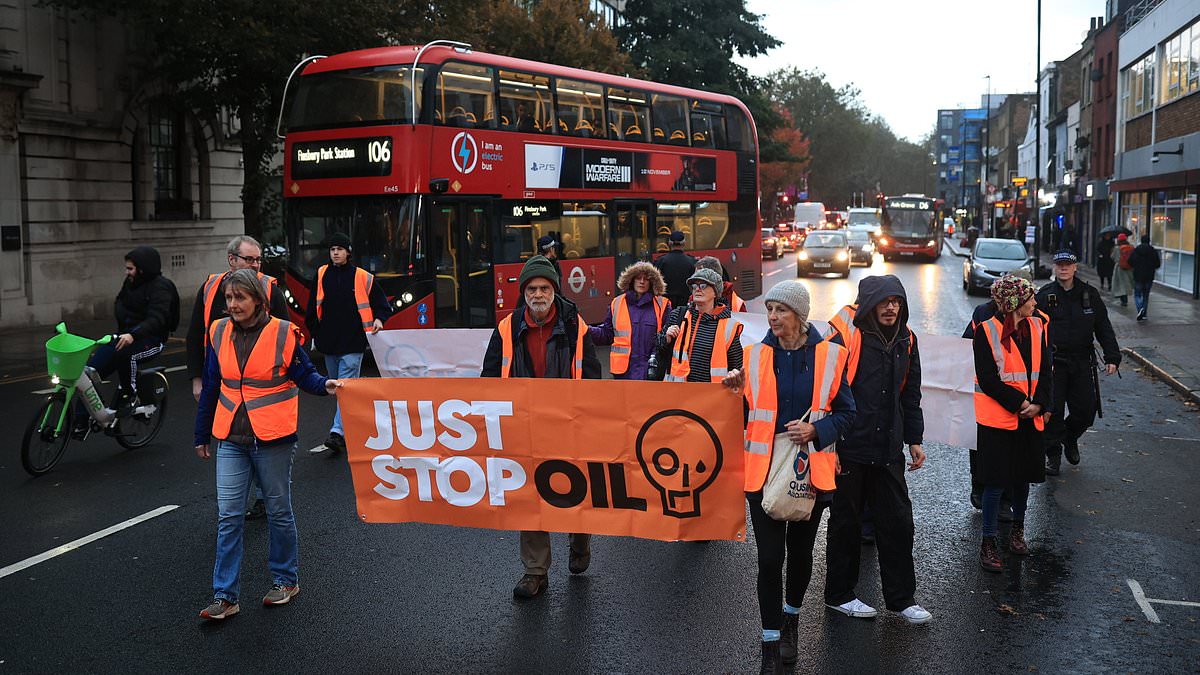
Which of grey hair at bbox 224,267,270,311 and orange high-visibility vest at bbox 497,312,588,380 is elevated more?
grey hair at bbox 224,267,270,311

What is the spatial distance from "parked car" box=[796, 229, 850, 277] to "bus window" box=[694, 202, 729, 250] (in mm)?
17326

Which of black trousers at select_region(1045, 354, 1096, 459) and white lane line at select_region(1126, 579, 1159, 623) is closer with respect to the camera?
white lane line at select_region(1126, 579, 1159, 623)

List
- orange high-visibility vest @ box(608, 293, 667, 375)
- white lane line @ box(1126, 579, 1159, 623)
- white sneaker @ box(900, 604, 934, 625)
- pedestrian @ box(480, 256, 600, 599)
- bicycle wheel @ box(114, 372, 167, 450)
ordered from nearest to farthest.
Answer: white sneaker @ box(900, 604, 934, 625)
white lane line @ box(1126, 579, 1159, 623)
pedestrian @ box(480, 256, 600, 599)
orange high-visibility vest @ box(608, 293, 667, 375)
bicycle wheel @ box(114, 372, 167, 450)

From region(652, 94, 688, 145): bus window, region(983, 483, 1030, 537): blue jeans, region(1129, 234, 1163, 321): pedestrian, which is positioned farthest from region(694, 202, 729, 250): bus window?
region(983, 483, 1030, 537): blue jeans

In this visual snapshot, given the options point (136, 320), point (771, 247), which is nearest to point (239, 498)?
point (136, 320)

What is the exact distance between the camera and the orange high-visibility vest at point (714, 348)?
7219 millimetres

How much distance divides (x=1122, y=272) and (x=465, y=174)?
17240 millimetres

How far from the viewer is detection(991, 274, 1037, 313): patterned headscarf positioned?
688cm

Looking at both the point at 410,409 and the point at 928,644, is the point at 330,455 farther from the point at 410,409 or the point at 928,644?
the point at 928,644

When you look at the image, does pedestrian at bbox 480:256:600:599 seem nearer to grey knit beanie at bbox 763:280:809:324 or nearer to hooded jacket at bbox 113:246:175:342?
grey knit beanie at bbox 763:280:809:324

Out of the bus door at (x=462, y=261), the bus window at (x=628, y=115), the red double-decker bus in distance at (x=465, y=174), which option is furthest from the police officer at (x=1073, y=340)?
the bus window at (x=628, y=115)

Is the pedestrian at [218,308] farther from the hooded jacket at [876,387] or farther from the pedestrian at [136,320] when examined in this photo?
the hooded jacket at [876,387]

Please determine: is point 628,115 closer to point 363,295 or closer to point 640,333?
point 363,295

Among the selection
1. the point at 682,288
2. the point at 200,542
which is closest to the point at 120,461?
the point at 200,542
